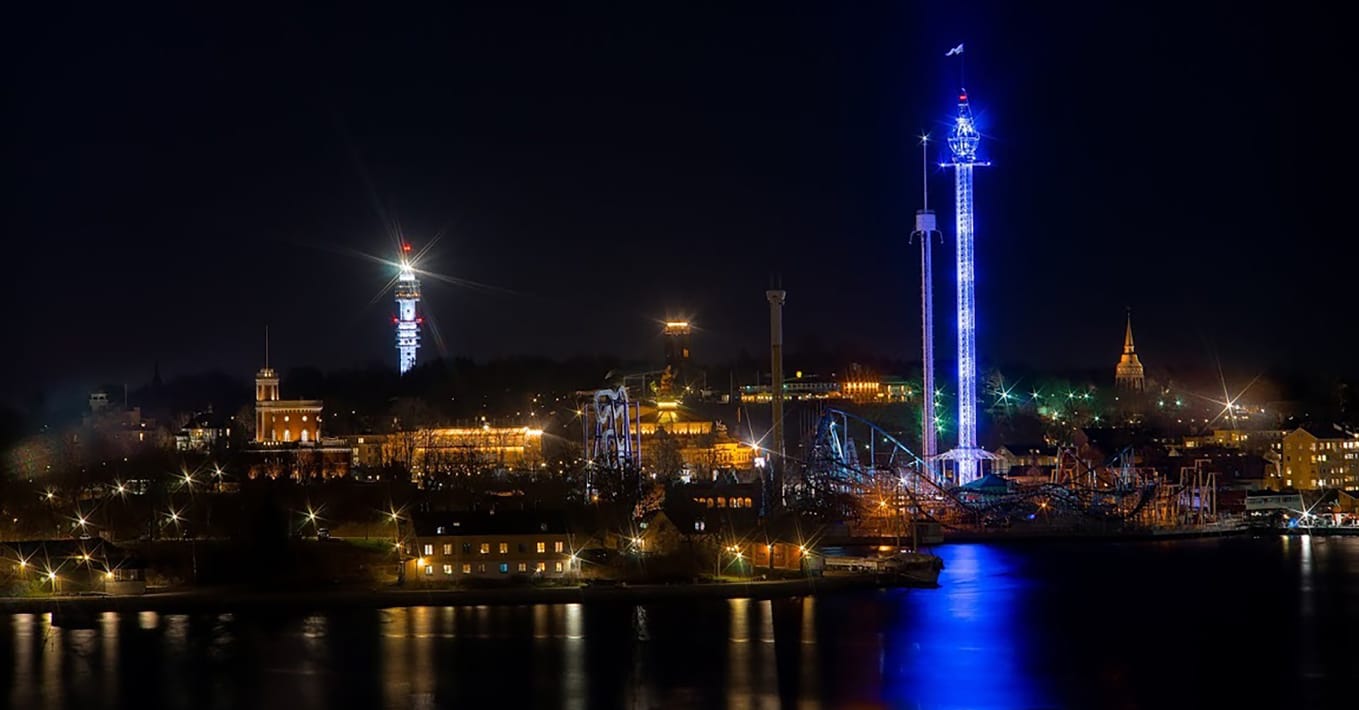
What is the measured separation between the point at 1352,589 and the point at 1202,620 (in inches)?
123

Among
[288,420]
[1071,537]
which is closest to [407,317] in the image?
[288,420]

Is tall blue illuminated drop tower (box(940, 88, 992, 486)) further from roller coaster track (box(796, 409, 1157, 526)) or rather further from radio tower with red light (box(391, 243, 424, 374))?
radio tower with red light (box(391, 243, 424, 374))

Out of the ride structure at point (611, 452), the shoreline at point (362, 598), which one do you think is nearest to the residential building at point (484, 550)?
the shoreline at point (362, 598)

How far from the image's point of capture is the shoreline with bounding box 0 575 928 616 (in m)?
16.3

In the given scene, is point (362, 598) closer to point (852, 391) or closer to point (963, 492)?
point (963, 492)

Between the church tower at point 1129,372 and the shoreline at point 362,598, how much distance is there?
1425 inches

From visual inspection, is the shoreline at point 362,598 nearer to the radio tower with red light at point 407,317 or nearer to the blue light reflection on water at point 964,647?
the blue light reflection on water at point 964,647

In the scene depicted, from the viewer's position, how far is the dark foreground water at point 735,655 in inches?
504

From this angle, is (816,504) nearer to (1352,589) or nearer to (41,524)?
(1352,589)

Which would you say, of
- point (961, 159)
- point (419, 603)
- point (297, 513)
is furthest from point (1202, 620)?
point (961, 159)

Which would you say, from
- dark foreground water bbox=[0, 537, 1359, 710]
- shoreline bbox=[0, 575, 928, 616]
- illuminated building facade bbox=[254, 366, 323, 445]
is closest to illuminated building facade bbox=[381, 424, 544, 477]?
illuminated building facade bbox=[254, 366, 323, 445]

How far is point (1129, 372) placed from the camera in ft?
172

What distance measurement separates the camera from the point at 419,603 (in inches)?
653

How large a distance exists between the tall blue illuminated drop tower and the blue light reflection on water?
31.8 ft
